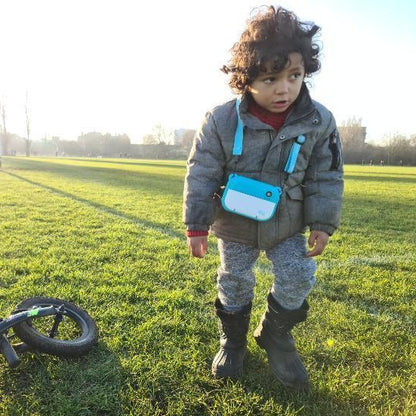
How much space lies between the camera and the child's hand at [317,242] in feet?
6.53

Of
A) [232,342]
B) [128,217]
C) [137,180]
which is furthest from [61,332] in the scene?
[137,180]

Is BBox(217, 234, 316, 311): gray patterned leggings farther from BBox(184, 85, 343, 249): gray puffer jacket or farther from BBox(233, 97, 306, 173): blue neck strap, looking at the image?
BBox(233, 97, 306, 173): blue neck strap

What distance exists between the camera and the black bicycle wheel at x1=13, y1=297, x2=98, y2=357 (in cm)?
204

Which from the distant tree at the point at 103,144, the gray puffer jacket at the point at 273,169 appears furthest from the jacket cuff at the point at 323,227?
the distant tree at the point at 103,144

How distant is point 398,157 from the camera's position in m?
57.2

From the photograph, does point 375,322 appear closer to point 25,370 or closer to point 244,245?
point 244,245

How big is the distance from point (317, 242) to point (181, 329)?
1140 mm

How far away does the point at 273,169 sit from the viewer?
6.32 feet

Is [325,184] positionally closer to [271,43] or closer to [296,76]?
[296,76]

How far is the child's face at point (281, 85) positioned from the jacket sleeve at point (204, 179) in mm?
294

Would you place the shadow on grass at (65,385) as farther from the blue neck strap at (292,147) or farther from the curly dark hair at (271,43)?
the curly dark hair at (271,43)

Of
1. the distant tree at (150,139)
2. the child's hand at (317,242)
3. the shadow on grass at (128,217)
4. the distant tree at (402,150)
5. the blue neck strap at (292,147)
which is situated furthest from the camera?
the distant tree at (150,139)

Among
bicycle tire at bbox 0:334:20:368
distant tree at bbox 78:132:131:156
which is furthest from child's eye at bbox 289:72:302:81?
distant tree at bbox 78:132:131:156

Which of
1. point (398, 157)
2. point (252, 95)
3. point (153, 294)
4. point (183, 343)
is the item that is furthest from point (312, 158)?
point (398, 157)
